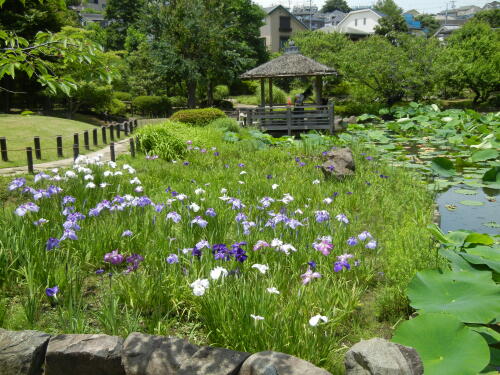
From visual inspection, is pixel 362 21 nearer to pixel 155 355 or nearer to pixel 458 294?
pixel 458 294

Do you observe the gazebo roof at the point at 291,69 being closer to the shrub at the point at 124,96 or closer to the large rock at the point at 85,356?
the shrub at the point at 124,96

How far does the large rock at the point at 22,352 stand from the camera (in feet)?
9.62

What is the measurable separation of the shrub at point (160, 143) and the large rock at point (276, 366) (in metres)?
8.73

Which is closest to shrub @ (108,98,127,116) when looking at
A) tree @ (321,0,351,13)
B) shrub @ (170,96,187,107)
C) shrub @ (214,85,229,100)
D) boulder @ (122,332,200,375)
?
shrub @ (170,96,187,107)

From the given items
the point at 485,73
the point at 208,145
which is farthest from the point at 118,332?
the point at 485,73

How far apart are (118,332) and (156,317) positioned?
1.00 ft

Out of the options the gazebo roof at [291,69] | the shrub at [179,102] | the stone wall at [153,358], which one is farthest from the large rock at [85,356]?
the shrub at [179,102]

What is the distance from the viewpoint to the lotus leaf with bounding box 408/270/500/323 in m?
2.95

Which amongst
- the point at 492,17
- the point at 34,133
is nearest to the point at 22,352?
the point at 34,133

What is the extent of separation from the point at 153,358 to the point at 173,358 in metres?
0.14

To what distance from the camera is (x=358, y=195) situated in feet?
23.9

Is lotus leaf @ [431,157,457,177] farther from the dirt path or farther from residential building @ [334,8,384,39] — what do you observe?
residential building @ [334,8,384,39]

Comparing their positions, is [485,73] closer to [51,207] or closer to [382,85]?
[382,85]

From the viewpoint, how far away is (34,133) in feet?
49.5
